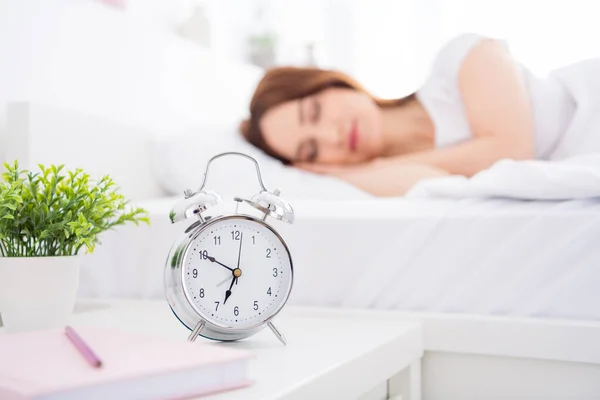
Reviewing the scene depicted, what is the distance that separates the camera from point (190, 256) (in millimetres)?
899

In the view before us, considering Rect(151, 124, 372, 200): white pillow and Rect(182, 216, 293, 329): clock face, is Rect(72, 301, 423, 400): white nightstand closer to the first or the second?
Rect(182, 216, 293, 329): clock face

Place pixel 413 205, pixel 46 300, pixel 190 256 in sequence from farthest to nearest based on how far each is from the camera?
pixel 413 205, pixel 46 300, pixel 190 256

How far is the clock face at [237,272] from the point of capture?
0.90 metres

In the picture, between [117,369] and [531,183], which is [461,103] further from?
[117,369]

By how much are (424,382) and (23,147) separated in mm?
1053

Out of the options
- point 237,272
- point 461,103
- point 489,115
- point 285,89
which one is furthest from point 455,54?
point 237,272

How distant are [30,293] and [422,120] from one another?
1555mm

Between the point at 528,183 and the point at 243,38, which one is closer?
the point at 528,183

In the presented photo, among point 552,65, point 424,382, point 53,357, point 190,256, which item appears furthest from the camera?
point 552,65

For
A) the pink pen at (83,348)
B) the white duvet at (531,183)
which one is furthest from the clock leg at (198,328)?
the white duvet at (531,183)

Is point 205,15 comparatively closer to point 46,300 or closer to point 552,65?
point 552,65

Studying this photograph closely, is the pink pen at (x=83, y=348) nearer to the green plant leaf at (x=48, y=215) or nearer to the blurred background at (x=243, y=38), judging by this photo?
the green plant leaf at (x=48, y=215)

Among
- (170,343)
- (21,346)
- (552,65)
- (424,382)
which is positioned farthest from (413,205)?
(552,65)

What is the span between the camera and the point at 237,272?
0.91 meters
